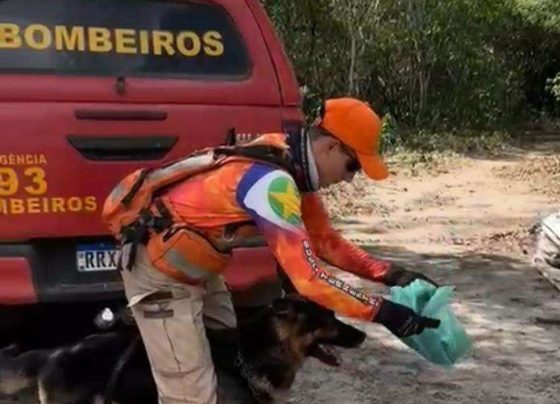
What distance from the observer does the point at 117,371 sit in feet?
12.3

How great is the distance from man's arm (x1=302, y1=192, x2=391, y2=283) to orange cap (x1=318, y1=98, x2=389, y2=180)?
517 mm

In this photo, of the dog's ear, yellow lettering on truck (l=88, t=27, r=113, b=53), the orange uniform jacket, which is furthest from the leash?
yellow lettering on truck (l=88, t=27, r=113, b=53)

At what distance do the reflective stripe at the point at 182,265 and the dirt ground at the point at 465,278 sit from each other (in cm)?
160

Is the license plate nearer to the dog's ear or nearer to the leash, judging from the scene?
the leash

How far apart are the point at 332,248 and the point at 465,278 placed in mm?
4197

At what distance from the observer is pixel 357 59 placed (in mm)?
21344

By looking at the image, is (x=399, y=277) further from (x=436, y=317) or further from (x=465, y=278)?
(x=465, y=278)

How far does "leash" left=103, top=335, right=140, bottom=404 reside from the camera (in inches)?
147

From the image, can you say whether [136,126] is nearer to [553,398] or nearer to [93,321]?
[93,321]

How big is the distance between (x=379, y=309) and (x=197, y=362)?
69 cm

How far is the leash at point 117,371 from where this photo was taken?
12.2 ft

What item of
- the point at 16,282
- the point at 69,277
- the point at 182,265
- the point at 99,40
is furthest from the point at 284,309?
the point at 99,40

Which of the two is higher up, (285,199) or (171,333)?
(285,199)

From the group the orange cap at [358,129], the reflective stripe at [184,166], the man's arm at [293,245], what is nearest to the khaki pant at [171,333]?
the reflective stripe at [184,166]
